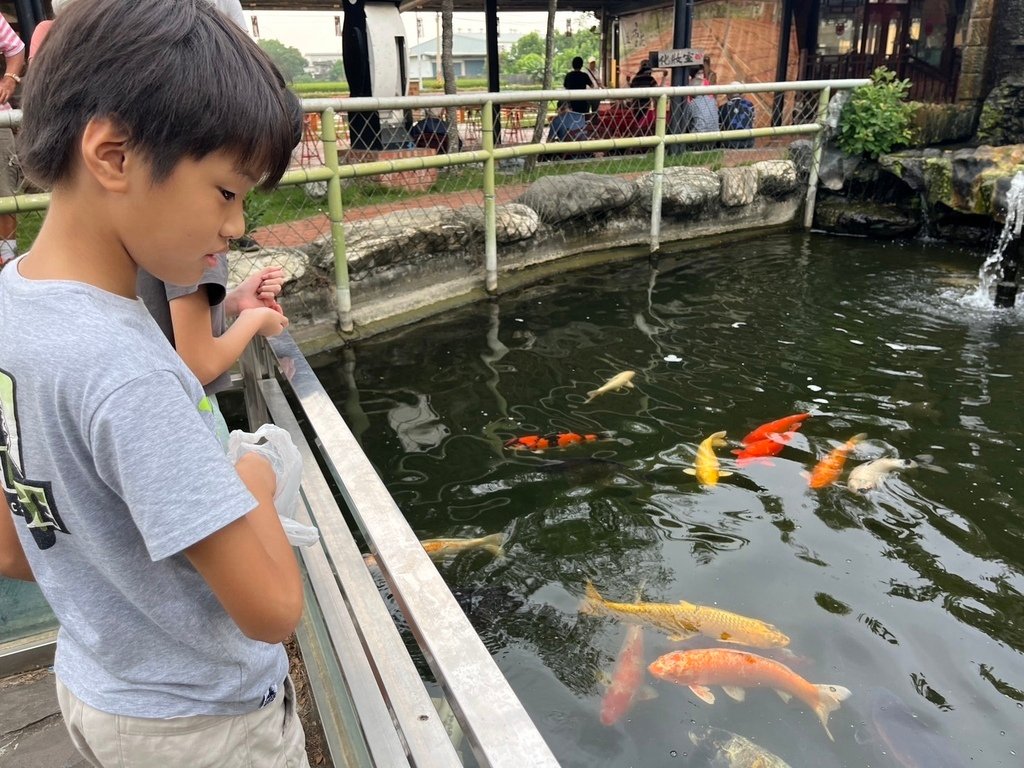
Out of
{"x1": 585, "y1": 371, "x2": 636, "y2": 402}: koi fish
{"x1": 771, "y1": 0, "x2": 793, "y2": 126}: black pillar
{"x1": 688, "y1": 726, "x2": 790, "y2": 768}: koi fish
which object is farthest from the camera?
{"x1": 771, "y1": 0, "x2": 793, "y2": 126}: black pillar

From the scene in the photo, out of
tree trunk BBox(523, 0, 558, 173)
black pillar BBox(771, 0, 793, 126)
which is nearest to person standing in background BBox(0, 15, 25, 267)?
tree trunk BBox(523, 0, 558, 173)

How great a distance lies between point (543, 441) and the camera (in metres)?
4.50

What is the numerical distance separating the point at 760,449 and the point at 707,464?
36 cm

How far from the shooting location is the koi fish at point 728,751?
99.3 inches

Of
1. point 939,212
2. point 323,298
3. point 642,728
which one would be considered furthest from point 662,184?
point 642,728

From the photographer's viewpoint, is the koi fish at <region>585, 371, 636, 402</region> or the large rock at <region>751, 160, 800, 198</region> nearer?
the koi fish at <region>585, 371, 636, 402</region>

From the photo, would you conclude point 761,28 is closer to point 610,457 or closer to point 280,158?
point 610,457

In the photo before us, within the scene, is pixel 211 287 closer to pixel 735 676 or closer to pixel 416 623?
pixel 416 623

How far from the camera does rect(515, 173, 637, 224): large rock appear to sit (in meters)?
7.73

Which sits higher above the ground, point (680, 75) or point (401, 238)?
point (680, 75)

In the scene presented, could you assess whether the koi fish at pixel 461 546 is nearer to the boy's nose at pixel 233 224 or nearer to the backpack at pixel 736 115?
the boy's nose at pixel 233 224

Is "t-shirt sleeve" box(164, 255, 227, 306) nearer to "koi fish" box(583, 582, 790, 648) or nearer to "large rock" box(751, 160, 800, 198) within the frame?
"koi fish" box(583, 582, 790, 648)

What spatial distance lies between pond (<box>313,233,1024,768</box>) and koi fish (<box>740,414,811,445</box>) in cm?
9

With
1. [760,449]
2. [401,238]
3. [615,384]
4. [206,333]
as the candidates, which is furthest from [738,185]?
[206,333]
